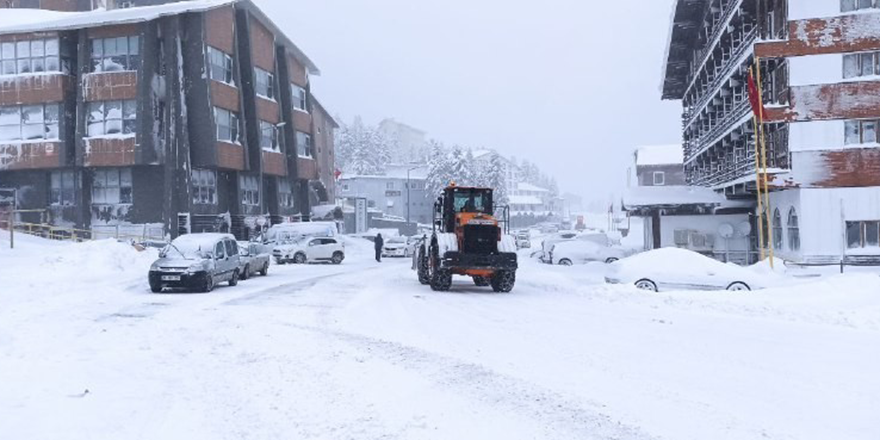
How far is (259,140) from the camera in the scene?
151ft

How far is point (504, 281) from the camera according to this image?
20.5 m

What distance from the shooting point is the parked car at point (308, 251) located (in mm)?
38188

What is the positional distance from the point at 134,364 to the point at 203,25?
115ft

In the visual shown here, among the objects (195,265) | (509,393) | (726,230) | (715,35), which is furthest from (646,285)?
(715,35)

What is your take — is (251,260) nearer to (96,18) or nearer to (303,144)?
(96,18)

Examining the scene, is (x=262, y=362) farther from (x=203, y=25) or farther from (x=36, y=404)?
(x=203, y=25)

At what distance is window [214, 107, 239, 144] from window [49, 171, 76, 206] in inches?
330

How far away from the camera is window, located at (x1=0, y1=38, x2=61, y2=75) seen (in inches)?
1523

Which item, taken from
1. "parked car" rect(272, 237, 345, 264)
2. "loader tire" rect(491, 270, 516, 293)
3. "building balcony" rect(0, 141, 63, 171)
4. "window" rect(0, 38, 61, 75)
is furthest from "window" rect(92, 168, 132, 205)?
"loader tire" rect(491, 270, 516, 293)

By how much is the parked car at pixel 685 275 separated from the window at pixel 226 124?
93.5 ft

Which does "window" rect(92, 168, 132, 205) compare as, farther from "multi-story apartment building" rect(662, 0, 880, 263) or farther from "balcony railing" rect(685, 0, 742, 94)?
"balcony railing" rect(685, 0, 742, 94)

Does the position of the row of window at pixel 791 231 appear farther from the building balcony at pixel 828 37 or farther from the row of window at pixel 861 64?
the building balcony at pixel 828 37

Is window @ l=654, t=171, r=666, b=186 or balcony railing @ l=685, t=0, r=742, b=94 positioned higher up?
balcony railing @ l=685, t=0, r=742, b=94

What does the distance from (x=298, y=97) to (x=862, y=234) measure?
1525 inches
